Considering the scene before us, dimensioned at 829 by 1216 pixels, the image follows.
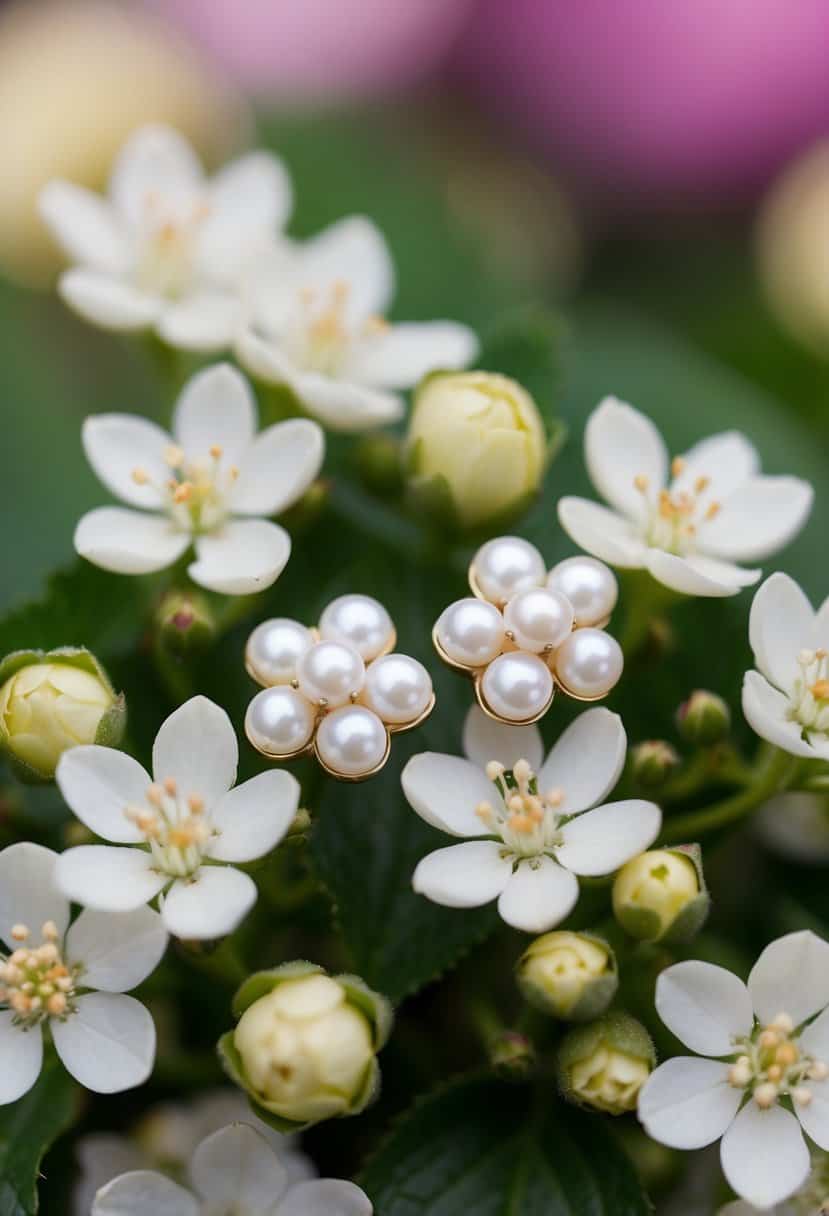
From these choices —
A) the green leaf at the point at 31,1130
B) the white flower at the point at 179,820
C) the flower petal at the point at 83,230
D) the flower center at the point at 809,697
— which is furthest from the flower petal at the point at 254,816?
the flower petal at the point at 83,230

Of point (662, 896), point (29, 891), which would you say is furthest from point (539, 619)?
point (29, 891)

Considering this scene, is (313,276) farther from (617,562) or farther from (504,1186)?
(504,1186)

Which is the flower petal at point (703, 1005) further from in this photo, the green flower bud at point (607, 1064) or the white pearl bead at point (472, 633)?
the white pearl bead at point (472, 633)

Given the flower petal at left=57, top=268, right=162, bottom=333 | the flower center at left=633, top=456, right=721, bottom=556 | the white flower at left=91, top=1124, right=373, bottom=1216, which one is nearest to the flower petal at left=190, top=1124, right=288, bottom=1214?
the white flower at left=91, top=1124, right=373, bottom=1216

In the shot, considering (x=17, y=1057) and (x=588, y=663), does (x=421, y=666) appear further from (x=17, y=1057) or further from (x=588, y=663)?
(x=17, y=1057)

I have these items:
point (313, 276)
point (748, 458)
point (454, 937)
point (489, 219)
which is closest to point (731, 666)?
point (748, 458)

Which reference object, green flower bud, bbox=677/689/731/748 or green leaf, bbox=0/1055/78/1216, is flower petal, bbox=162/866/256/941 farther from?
green flower bud, bbox=677/689/731/748
